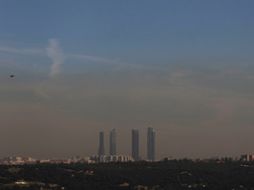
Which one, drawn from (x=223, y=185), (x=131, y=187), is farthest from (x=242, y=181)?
(x=131, y=187)

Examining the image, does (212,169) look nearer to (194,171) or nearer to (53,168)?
(194,171)

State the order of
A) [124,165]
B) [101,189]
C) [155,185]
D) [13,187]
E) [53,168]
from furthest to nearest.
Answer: [124,165]
[53,168]
[155,185]
[101,189]
[13,187]

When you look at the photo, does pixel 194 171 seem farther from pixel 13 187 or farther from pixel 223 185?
pixel 13 187

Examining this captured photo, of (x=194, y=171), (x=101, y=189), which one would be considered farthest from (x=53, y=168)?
(x=194, y=171)

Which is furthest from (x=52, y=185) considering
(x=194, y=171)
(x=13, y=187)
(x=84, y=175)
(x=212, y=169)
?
(x=212, y=169)

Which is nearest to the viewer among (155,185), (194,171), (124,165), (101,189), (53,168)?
(101,189)

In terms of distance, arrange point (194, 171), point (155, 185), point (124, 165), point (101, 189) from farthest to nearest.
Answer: point (124, 165), point (194, 171), point (155, 185), point (101, 189)

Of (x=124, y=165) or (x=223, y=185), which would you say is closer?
(x=223, y=185)

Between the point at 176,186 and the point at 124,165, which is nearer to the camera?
the point at 176,186

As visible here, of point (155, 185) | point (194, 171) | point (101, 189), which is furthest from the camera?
point (194, 171)
